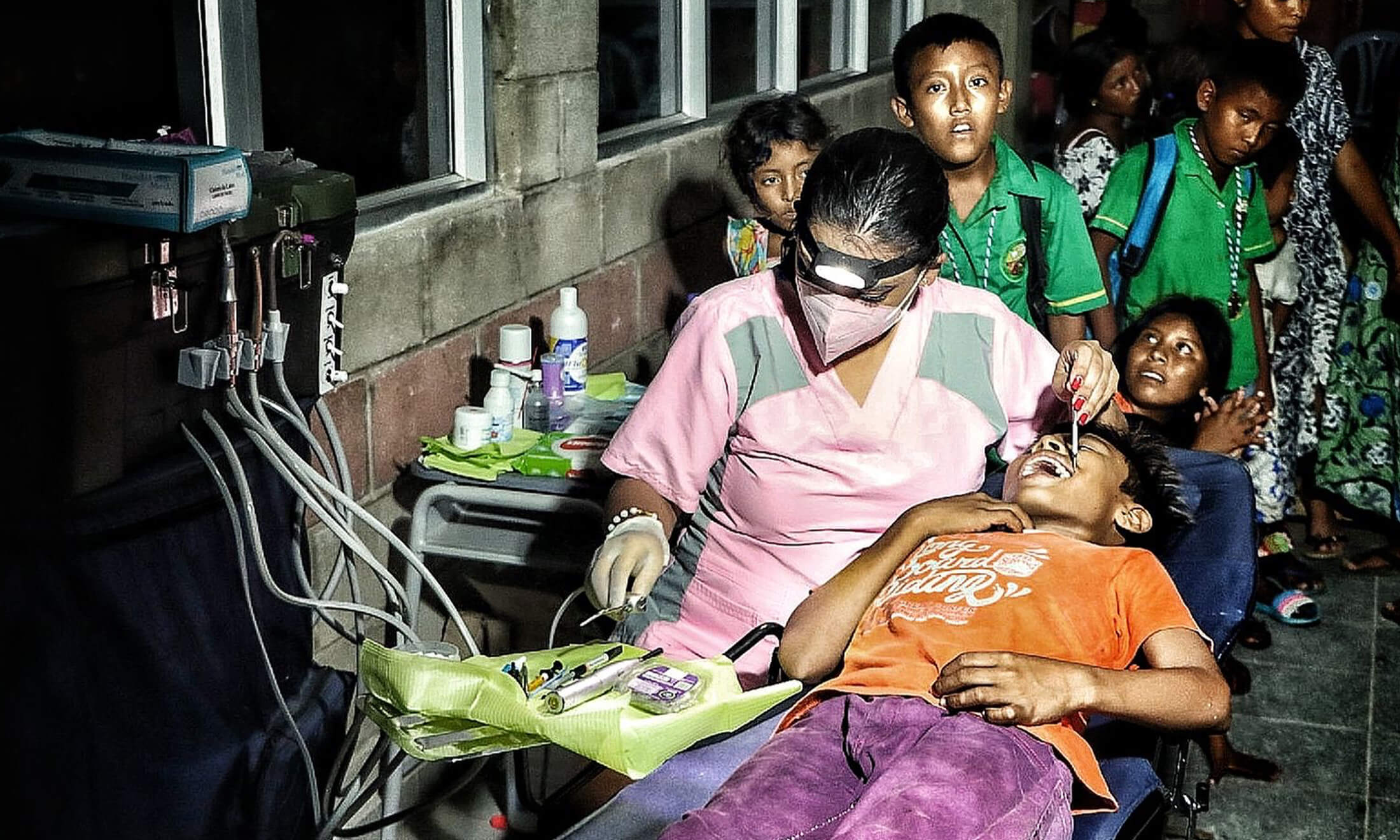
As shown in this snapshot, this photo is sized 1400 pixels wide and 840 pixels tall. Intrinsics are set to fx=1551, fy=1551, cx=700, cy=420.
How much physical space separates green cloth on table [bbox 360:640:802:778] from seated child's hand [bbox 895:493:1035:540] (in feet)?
1.41

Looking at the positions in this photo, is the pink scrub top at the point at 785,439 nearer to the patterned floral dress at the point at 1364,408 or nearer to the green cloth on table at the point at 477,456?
the green cloth on table at the point at 477,456

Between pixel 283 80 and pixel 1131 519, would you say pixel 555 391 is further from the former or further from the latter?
pixel 1131 519

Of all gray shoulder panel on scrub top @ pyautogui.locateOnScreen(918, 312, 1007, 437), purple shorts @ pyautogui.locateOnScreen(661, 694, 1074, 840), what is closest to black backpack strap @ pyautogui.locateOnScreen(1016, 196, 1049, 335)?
gray shoulder panel on scrub top @ pyautogui.locateOnScreen(918, 312, 1007, 437)

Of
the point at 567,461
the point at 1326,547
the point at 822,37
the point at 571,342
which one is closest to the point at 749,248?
the point at 571,342

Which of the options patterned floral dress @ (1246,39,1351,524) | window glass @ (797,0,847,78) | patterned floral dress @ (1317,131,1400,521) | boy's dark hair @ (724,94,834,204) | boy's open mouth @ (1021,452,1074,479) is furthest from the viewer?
window glass @ (797,0,847,78)

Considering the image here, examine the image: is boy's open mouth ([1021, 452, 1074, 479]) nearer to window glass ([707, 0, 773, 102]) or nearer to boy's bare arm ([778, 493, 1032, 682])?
boy's bare arm ([778, 493, 1032, 682])

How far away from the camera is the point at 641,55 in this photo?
461 cm

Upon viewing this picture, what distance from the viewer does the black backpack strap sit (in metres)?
3.19

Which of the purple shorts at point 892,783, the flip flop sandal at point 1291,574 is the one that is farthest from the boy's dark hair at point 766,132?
the flip flop sandal at point 1291,574

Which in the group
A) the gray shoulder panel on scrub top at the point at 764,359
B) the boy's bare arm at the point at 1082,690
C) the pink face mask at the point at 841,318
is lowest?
the boy's bare arm at the point at 1082,690

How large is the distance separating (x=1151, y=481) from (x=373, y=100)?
202 centimetres

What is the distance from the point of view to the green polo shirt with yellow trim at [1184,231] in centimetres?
382

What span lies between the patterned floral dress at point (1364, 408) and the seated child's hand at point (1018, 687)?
127 inches

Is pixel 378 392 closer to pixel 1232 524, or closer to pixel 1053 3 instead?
pixel 1232 524
